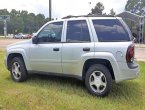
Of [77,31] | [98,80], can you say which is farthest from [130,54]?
[77,31]

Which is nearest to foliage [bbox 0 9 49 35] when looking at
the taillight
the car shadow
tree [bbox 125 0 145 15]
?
tree [bbox 125 0 145 15]

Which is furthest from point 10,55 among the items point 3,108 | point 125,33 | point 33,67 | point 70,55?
point 125,33

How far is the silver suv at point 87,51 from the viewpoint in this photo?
671 centimetres

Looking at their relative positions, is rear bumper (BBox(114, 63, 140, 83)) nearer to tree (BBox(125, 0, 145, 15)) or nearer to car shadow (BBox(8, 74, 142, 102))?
car shadow (BBox(8, 74, 142, 102))

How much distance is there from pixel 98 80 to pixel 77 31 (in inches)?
52.6

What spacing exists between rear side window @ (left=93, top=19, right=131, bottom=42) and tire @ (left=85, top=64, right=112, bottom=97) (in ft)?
2.18

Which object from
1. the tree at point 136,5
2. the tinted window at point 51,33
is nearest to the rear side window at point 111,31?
the tinted window at point 51,33

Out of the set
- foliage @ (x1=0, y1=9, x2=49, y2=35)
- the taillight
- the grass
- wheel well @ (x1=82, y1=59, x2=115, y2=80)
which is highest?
foliage @ (x1=0, y1=9, x2=49, y2=35)

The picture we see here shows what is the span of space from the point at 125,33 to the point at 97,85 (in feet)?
4.40

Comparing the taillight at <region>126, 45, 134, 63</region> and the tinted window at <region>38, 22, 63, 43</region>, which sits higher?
the tinted window at <region>38, 22, 63, 43</region>

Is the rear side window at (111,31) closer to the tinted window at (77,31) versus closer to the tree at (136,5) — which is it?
the tinted window at (77,31)

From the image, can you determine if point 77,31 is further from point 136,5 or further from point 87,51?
point 136,5

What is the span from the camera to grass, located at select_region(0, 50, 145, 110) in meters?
6.21

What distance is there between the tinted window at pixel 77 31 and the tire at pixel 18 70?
175cm
